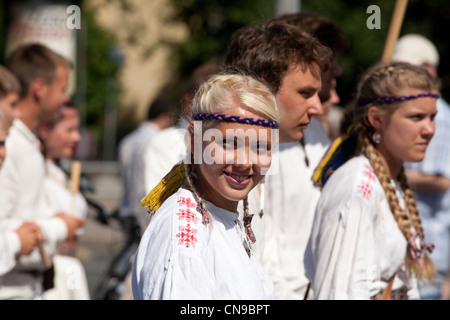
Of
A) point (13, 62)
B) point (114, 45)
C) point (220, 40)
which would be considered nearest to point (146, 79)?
point (114, 45)

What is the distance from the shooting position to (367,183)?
357 cm

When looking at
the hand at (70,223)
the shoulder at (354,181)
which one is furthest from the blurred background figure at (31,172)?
the shoulder at (354,181)

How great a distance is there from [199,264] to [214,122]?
1.57 feet

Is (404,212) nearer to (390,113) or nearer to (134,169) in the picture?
(390,113)

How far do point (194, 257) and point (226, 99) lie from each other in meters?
0.54

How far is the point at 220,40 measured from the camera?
2041 centimetres

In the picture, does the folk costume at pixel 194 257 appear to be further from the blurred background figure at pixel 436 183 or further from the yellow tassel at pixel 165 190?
the blurred background figure at pixel 436 183

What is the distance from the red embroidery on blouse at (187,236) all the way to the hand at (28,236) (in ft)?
7.51

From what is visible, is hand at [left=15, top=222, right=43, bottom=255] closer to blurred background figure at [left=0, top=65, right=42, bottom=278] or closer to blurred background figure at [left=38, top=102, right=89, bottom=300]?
blurred background figure at [left=0, top=65, right=42, bottom=278]

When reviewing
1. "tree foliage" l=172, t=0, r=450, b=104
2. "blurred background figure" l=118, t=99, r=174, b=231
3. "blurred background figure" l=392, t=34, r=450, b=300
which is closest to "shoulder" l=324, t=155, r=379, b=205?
"blurred background figure" l=392, t=34, r=450, b=300

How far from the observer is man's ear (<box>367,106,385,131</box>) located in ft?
12.5

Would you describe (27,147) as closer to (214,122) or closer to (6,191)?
(6,191)

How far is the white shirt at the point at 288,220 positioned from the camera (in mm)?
3980

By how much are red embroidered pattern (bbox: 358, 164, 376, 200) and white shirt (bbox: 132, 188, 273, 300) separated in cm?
104
